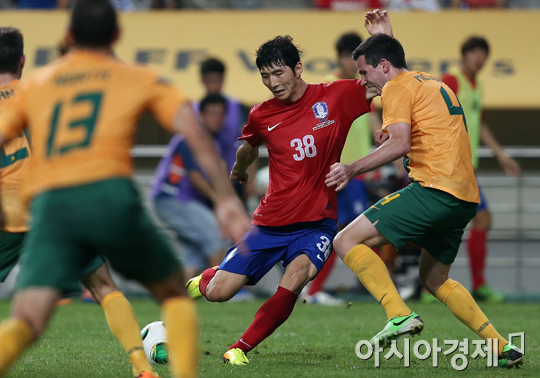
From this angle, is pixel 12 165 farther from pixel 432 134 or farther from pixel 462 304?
pixel 462 304

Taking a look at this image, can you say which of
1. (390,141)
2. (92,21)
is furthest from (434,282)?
(92,21)

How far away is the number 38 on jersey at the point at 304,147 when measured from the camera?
18.1 ft

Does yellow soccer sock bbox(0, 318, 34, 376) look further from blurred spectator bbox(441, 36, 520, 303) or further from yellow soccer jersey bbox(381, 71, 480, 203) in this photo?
blurred spectator bbox(441, 36, 520, 303)

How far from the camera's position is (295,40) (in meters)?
13.1

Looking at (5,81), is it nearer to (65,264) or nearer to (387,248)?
(65,264)

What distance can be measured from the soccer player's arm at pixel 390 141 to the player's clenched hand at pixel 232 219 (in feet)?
5.21

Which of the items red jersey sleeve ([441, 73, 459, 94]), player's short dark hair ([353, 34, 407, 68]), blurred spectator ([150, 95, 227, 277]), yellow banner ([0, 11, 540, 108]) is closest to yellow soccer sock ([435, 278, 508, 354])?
player's short dark hair ([353, 34, 407, 68])

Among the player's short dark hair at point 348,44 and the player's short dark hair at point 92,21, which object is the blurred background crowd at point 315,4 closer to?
the player's short dark hair at point 348,44

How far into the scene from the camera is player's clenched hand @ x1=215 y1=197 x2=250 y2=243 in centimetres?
318

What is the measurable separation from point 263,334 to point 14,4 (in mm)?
11153

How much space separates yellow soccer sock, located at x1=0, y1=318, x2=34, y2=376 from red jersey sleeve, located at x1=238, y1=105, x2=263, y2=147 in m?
2.66

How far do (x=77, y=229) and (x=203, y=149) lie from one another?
616mm

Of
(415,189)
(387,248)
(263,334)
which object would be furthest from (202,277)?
(387,248)

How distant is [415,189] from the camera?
202 inches
